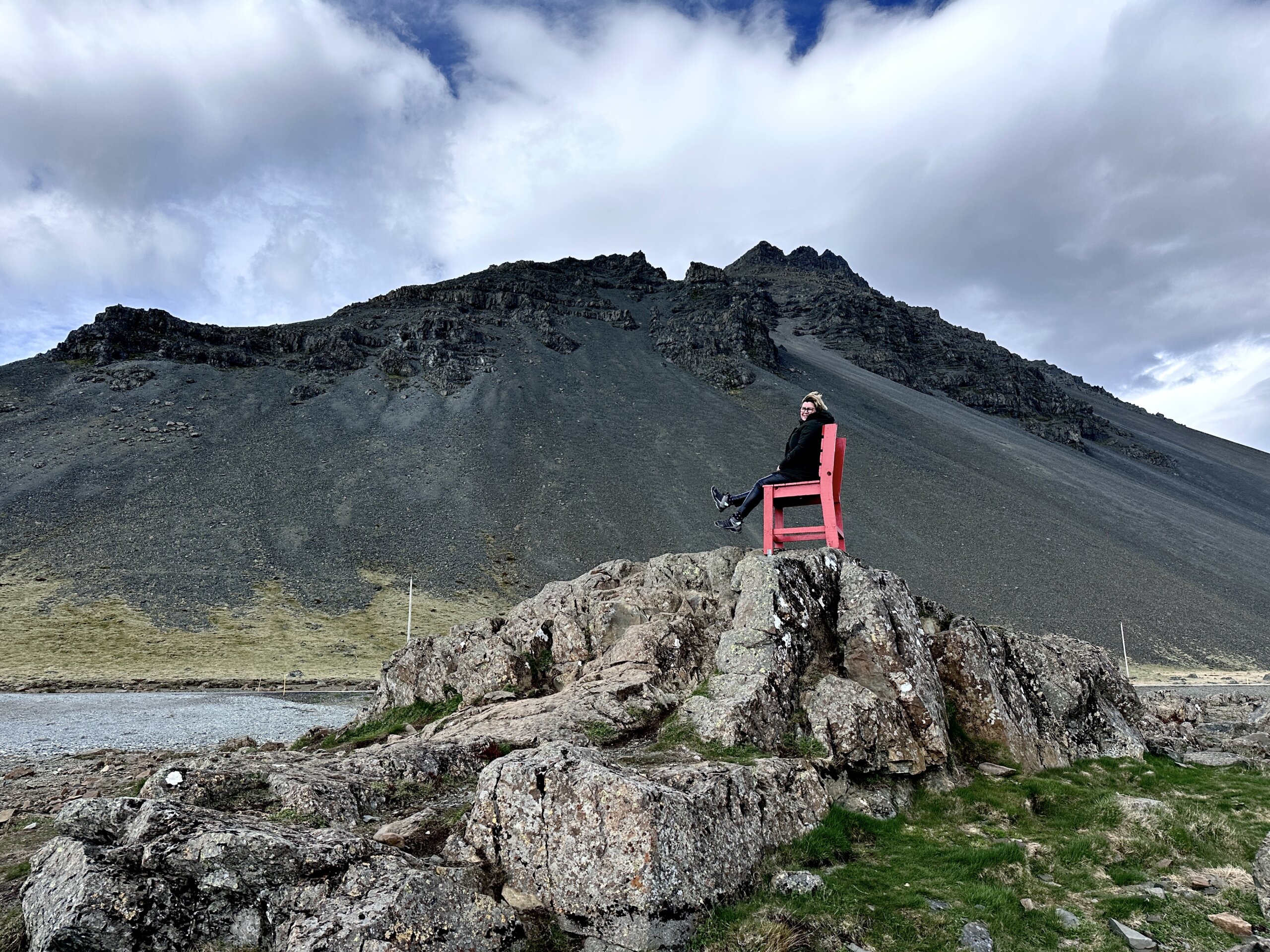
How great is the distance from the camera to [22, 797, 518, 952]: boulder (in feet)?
17.8

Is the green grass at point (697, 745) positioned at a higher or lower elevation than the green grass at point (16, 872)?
higher

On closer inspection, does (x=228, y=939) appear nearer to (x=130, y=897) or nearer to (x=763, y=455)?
(x=130, y=897)

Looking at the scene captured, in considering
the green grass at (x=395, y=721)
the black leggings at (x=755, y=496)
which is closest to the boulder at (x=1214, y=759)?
the black leggings at (x=755, y=496)

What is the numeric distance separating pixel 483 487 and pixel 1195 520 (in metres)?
105

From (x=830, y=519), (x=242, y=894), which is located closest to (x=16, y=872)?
(x=242, y=894)

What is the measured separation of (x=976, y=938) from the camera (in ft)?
20.2

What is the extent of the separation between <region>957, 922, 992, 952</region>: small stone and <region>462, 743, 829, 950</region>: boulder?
2113 mm

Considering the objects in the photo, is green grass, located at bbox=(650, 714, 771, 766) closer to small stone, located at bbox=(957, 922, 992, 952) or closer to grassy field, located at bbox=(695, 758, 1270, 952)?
grassy field, located at bbox=(695, 758, 1270, 952)

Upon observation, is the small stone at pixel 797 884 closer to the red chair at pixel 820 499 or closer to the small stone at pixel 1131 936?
the small stone at pixel 1131 936

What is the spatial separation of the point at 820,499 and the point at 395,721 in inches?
458

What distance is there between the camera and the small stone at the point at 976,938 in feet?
19.7

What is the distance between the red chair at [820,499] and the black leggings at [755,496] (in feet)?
0.26

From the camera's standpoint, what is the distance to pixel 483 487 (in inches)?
3231

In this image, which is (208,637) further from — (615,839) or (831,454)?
(615,839)
